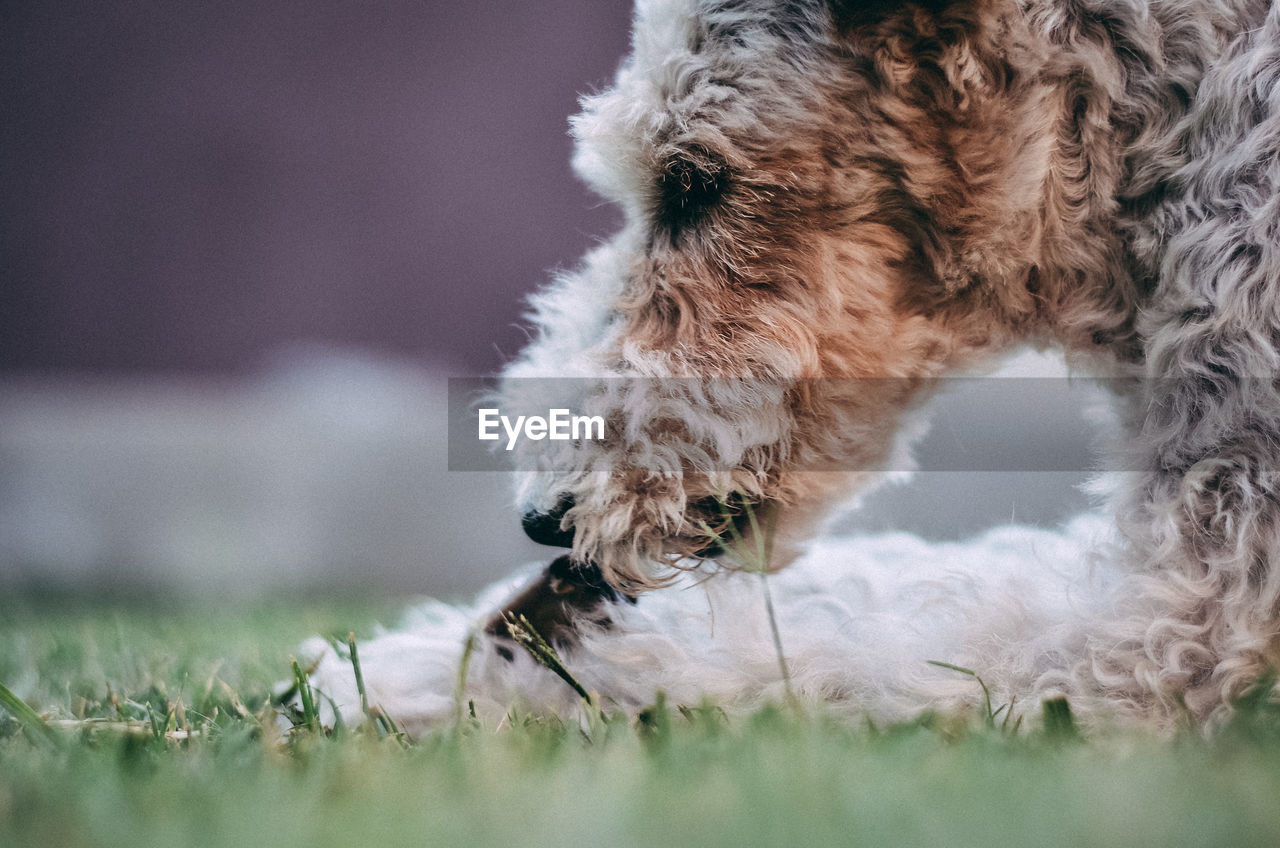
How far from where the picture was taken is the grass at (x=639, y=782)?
29.4 inches

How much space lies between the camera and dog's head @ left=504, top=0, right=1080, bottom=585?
1.62 meters

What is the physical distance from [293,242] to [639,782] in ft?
16.3

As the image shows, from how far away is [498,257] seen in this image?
17.7 feet

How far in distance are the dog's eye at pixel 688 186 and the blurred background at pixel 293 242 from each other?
9.37ft

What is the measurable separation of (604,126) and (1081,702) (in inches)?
48.7

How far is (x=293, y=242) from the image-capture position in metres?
5.28

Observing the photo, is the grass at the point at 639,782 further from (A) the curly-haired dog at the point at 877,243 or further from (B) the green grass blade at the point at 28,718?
(A) the curly-haired dog at the point at 877,243

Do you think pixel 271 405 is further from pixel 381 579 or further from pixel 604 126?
pixel 604 126

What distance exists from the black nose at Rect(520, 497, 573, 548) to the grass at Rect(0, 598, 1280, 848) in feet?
1.12

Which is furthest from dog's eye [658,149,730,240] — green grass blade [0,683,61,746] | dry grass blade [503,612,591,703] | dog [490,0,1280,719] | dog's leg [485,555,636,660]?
green grass blade [0,683,61,746]

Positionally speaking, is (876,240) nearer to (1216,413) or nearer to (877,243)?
(877,243)

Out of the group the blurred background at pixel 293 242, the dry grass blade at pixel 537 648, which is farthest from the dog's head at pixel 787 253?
the blurred background at pixel 293 242

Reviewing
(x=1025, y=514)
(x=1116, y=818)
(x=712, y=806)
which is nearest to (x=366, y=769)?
(x=712, y=806)

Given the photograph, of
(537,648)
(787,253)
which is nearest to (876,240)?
(787,253)
